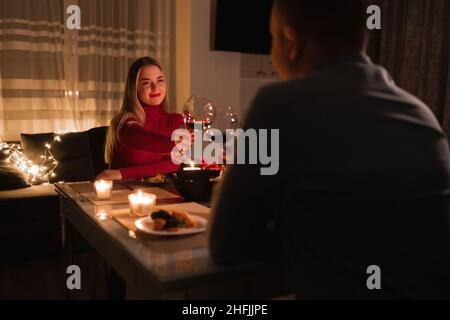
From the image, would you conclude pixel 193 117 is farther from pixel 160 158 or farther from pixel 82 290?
pixel 82 290

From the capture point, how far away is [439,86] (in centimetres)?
389

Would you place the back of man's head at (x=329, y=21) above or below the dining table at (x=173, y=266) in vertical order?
above

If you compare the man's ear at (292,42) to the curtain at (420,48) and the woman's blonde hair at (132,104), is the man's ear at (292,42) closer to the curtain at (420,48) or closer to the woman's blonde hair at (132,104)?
the woman's blonde hair at (132,104)

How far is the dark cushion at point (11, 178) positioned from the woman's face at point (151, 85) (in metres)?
1.35

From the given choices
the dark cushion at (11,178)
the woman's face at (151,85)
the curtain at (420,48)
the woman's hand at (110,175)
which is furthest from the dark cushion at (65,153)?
the curtain at (420,48)

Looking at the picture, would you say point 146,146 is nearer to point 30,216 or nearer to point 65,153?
point 30,216

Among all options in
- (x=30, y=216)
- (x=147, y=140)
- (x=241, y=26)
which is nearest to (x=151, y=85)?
(x=147, y=140)

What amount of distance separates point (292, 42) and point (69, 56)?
3493 mm

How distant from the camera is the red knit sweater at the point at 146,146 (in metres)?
2.10

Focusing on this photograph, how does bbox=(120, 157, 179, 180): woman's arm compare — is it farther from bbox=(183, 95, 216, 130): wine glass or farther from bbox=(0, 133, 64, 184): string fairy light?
bbox=(0, 133, 64, 184): string fairy light

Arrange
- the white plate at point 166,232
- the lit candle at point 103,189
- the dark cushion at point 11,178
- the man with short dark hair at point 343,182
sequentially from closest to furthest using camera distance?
the man with short dark hair at point 343,182
the white plate at point 166,232
the lit candle at point 103,189
the dark cushion at point 11,178

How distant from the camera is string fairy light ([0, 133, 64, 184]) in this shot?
3.49 meters

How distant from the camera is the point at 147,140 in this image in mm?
2107
